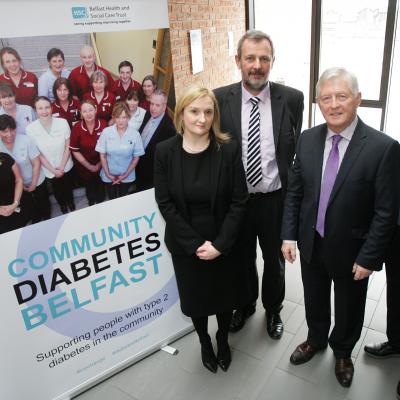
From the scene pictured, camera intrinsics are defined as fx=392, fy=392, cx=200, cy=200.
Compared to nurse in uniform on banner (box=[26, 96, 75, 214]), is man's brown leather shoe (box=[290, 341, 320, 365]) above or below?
→ below

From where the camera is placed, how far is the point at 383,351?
2346 millimetres

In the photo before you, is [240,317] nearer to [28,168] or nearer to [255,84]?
[255,84]

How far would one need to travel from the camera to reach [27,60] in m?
1.68

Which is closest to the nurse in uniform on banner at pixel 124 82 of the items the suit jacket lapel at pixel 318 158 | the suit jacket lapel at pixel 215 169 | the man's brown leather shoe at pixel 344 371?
the suit jacket lapel at pixel 215 169

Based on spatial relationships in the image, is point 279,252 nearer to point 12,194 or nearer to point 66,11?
point 12,194

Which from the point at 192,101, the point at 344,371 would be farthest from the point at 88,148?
the point at 344,371

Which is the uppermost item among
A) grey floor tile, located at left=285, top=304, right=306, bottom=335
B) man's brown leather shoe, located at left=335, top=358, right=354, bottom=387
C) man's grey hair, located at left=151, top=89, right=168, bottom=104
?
A: man's grey hair, located at left=151, top=89, right=168, bottom=104

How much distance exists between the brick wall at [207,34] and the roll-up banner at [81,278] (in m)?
2.94

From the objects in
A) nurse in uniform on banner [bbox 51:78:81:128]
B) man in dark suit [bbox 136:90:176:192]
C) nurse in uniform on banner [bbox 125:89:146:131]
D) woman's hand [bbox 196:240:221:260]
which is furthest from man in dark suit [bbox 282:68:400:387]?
nurse in uniform on banner [bbox 51:78:81:128]

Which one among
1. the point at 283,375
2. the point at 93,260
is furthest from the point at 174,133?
the point at 283,375

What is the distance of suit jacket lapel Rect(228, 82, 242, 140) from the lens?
86.9 inches

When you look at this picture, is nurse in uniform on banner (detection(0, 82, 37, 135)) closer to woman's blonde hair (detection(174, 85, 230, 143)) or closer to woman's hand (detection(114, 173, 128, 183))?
woman's hand (detection(114, 173, 128, 183))

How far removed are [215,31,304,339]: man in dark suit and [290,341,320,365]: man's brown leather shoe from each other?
56 centimetres

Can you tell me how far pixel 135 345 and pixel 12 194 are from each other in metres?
1.25
